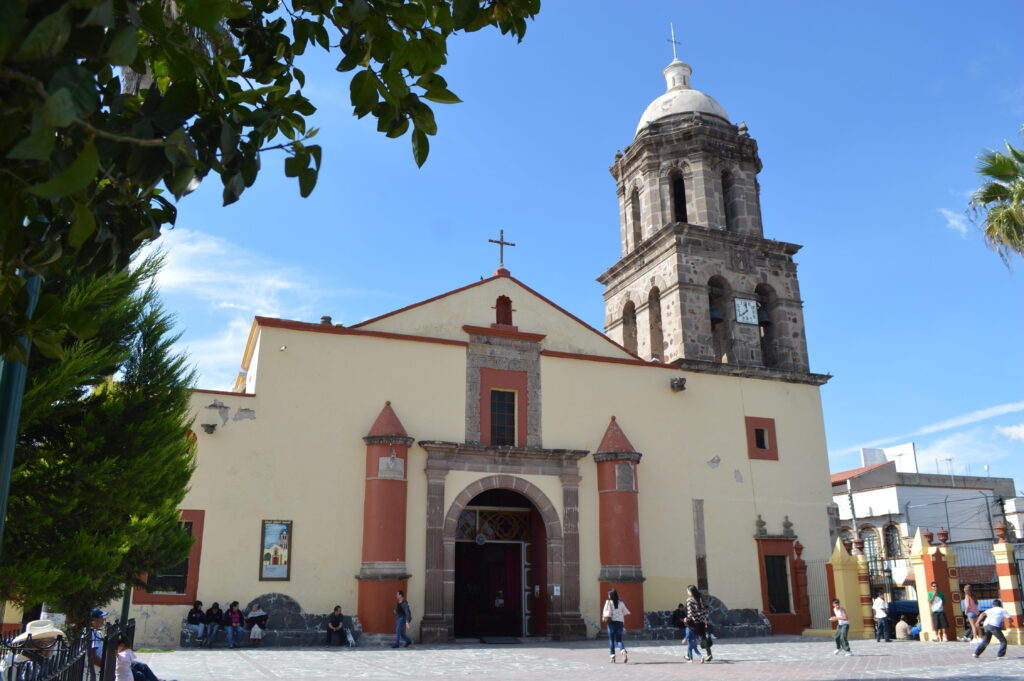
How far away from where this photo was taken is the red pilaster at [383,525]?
17797 mm

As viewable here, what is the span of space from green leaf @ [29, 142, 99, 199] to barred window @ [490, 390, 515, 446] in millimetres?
18682

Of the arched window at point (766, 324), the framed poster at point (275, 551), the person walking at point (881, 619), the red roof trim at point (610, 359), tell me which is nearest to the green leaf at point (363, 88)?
the framed poster at point (275, 551)

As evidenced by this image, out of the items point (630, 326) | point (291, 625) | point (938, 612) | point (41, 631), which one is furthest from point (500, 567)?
point (41, 631)

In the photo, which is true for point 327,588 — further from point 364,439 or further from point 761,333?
point 761,333

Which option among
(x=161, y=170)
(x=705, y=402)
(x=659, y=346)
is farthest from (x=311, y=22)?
(x=659, y=346)

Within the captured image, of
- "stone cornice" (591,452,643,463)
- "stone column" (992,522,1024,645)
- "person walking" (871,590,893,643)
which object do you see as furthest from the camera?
"stone cornice" (591,452,643,463)

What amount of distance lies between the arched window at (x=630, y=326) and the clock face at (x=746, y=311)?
340 cm

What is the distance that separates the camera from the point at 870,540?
3784cm

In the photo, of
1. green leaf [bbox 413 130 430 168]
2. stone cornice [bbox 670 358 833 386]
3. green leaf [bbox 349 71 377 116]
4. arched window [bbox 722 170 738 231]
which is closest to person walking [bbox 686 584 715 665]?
A: stone cornice [bbox 670 358 833 386]

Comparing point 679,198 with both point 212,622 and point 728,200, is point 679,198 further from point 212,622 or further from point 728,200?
point 212,622

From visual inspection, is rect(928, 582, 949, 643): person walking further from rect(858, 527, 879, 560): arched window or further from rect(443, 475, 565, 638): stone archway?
rect(858, 527, 879, 560): arched window

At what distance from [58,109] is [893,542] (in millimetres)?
40798

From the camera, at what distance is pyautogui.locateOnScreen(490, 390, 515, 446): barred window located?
2081 cm

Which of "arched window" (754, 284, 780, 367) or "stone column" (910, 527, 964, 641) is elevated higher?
"arched window" (754, 284, 780, 367)
